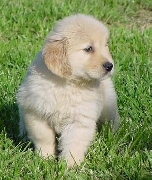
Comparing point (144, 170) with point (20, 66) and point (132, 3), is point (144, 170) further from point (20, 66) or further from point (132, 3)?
point (132, 3)

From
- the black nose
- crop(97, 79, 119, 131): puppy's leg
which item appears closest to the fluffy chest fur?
the black nose

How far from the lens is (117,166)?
419 centimetres

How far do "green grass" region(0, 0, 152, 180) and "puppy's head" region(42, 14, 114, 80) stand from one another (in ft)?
2.24

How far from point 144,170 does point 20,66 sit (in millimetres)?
Answer: 2428

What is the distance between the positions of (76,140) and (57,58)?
642 mm

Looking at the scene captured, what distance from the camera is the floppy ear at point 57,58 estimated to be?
13.4ft

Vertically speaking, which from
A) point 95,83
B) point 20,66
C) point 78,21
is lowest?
point 20,66

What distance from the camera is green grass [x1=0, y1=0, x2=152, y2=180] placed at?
4.17 m

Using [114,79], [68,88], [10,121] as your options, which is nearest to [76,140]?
[68,88]

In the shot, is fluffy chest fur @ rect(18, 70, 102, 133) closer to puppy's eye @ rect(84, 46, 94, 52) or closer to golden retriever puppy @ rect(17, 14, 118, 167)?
golden retriever puppy @ rect(17, 14, 118, 167)

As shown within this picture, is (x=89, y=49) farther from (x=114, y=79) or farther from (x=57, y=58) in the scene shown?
(x=114, y=79)

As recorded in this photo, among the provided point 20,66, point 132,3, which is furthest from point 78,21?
point 132,3

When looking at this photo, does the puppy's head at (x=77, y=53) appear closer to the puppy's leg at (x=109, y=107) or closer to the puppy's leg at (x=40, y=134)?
the puppy's leg at (x=40, y=134)

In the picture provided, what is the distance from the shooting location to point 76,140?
165 inches
